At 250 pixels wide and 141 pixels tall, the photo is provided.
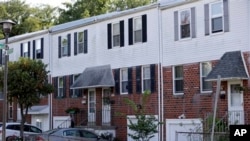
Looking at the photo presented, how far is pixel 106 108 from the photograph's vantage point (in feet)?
104

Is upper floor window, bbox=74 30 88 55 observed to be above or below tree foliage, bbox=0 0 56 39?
below

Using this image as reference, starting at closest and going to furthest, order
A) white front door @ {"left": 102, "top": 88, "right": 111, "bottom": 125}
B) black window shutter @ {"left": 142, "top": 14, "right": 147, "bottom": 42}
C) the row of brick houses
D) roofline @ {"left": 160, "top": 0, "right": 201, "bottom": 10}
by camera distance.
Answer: the row of brick houses < roofline @ {"left": 160, "top": 0, "right": 201, "bottom": 10} < black window shutter @ {"left": 142, "top": 14, "right": 147, "bottom": 42} < white front door @ {"left": 102, "top": 88, "right": 111, "bottom": 125}

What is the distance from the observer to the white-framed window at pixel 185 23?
26828mm

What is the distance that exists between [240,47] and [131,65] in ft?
24.9

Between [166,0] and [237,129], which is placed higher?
[166,0]

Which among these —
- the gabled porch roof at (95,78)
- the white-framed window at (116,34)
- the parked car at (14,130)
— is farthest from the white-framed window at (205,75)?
the parked car at (14,130)

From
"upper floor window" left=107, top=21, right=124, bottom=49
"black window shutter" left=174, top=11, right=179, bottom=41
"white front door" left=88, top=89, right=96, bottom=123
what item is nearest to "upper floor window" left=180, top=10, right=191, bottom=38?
"black window shutter" left=174, top=11, right=179, bottom=41

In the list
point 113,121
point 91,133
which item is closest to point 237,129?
point 91,133

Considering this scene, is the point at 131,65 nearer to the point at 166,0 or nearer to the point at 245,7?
the point at 166,0

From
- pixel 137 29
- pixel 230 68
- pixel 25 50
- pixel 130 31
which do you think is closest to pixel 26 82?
pixel 130 31

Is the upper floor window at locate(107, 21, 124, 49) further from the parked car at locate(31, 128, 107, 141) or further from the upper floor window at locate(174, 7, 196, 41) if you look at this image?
the parked car at locate(31, 128, 107, 141)

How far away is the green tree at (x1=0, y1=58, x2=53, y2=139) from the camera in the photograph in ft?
95.7

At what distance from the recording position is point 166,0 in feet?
91.9

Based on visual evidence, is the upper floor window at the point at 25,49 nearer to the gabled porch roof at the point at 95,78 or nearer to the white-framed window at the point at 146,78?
the gabled porch roof at the point at 95,78
